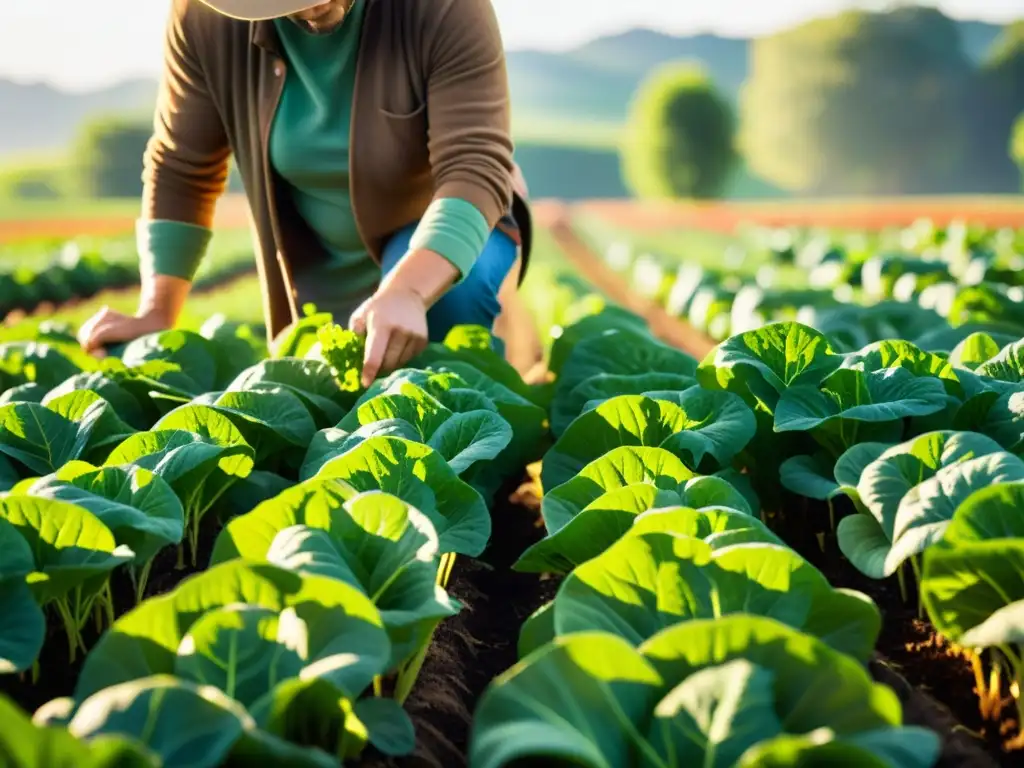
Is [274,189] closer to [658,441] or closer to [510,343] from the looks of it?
[510,343]

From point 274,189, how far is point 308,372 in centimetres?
115

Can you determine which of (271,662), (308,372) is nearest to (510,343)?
(308,372)

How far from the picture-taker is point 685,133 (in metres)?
48.3

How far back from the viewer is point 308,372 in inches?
129

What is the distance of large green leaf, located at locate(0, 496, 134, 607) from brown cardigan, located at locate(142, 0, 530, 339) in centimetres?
199

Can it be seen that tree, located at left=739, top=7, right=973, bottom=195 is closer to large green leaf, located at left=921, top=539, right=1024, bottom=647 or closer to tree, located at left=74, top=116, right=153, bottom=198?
tree, located at left=74, top=116, right=153, bottom=198

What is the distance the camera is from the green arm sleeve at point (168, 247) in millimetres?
4203

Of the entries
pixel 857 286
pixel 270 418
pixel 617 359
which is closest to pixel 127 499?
pixel 270 418

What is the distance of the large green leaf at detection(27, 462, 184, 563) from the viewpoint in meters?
2.01

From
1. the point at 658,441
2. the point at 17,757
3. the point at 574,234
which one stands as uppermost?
the point at 17,757

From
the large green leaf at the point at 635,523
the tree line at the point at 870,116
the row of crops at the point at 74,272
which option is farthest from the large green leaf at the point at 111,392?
the tree line at the point at 870,116

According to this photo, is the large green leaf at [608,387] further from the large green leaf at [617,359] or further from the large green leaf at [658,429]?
the large green leaf at [658,429]

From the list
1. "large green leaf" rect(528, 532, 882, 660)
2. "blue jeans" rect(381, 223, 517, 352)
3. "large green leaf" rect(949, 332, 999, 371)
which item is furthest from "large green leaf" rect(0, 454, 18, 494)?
"large green leaf" rect(949, 332, 999, 371)

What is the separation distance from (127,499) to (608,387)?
1.56 meters
